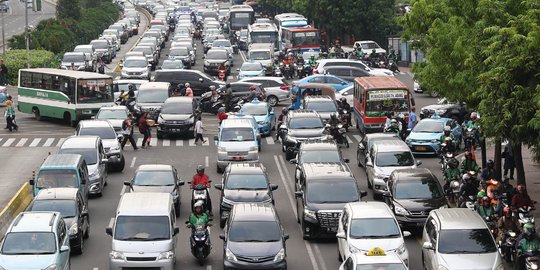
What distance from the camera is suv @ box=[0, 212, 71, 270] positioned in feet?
88.4

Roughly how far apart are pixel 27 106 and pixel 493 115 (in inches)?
1334

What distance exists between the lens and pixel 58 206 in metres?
32.0

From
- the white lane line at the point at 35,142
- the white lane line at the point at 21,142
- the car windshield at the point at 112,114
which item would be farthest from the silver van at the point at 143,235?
the white lane line at the point at 21,142

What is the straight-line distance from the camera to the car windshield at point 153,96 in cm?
5697

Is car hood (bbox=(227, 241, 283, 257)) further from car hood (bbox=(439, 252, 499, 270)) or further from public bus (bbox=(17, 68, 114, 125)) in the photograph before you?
public bus (bbox=(17, 68, 114, 125))

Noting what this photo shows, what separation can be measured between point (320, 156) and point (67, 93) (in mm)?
20642

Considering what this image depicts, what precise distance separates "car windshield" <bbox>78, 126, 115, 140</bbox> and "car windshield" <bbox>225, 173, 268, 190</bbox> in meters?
10.3

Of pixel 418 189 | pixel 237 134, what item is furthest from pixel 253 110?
pixel 418 189

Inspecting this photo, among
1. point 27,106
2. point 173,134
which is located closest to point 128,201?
point 173,134

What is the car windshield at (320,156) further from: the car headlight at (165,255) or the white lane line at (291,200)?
the car headlight at (165,255)

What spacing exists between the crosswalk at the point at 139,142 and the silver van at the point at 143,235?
20771mm

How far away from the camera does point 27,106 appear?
197 ft

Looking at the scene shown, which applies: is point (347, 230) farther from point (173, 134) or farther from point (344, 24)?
point (344, 24)

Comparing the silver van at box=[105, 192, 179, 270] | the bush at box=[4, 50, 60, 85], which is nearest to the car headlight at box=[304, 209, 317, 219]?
the silver van at box=[105, 192, 179, 270]
